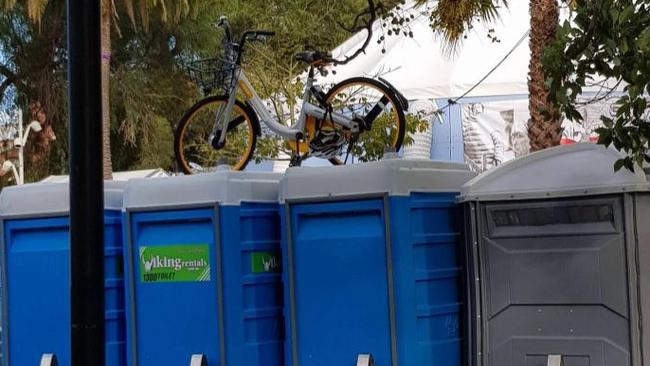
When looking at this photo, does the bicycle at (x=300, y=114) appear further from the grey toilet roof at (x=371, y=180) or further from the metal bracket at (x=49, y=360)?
the metal bracket at (x=49, y=360)

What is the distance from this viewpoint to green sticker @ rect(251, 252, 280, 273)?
5410mm

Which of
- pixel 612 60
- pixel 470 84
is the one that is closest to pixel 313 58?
pixel 612 60

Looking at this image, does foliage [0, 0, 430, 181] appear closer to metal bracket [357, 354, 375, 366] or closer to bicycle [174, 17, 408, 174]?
bicycle [174, 17, 408, 174]

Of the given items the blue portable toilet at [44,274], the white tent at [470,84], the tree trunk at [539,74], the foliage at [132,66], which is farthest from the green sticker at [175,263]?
the foliage at [132,66]

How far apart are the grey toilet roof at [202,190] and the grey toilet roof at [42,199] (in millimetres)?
282

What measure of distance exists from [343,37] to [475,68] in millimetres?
3725

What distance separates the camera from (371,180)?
5.00 metres

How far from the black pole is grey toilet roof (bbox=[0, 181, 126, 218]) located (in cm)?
241

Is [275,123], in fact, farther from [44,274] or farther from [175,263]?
[44,274]

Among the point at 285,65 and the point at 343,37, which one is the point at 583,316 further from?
the point at 343,37

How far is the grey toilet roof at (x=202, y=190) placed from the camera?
534cm

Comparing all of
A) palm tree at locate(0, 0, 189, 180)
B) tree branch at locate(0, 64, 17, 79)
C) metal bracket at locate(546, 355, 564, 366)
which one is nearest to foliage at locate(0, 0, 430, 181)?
tree branch at locate(0, 64, 17, 79)

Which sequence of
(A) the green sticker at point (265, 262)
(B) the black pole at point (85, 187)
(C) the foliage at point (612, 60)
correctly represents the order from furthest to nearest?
(A) the green sticker at point (265, 262) < (C) the foliage at point (612, 60) < (B) the black pole at point (85, 187)

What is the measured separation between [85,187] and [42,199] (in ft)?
8.55
